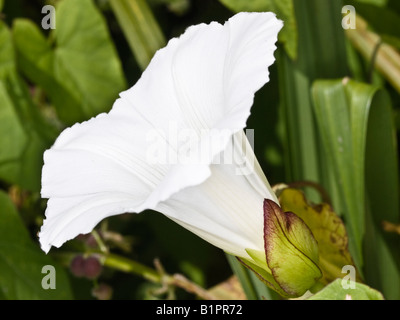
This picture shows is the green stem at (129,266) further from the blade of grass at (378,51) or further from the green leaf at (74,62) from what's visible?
the blade of grass at (378,51)

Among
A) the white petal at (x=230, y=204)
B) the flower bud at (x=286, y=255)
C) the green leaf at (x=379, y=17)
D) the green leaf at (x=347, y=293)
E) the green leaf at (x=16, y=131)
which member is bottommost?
the green leaf at (x=347, y=293)

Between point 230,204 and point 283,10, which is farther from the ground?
point 283,10

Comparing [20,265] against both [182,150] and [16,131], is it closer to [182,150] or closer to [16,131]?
[16,131]

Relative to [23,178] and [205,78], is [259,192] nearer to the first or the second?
[205,78]

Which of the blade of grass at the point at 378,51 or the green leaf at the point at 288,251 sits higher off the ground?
the blade of grass at the point at 378,51

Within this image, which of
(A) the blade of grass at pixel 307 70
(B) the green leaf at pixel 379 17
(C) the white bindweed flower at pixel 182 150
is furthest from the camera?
→ (B) the green leaf at pixel 379 17

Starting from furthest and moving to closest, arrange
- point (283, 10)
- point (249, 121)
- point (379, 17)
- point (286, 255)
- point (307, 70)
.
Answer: point (249, 121)
point (379, 17)
point (307, 70)
point (283, 10)
point (286, 255)

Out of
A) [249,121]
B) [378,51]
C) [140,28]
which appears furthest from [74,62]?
[378,51]

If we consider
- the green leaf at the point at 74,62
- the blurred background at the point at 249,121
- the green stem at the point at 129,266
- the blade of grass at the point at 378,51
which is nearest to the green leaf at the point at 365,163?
the blurred background at the point at 249,121
